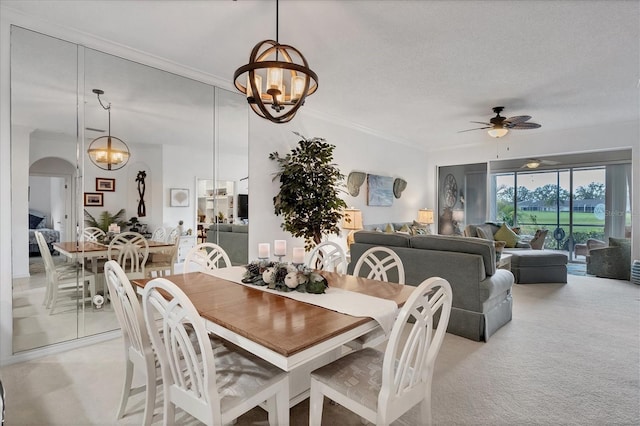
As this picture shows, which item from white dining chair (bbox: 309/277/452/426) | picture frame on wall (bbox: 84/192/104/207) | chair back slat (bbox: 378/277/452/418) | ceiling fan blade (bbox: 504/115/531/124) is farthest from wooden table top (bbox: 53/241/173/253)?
ceiling fan blade (bbox: 504/115/531/124)

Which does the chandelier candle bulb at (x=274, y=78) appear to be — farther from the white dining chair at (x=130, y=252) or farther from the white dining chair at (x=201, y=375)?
the white dining chair at (x=130, y=252)

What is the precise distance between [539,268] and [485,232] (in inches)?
40.3

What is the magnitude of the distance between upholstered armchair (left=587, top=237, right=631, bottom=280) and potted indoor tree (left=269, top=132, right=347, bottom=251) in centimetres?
494

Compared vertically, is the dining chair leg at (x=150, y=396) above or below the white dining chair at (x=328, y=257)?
below

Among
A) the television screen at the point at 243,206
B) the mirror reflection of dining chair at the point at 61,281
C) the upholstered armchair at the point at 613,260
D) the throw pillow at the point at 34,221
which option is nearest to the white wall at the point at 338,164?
the television screen at the point at 243,206

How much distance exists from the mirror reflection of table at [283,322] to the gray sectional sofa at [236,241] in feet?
5.61

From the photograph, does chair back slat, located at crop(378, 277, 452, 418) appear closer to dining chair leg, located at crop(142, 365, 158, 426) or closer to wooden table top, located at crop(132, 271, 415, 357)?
wooden table top, located at crop(132, 271, 415, 357)

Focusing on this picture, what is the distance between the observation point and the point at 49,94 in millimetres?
2660

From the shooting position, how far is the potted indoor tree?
4.08m

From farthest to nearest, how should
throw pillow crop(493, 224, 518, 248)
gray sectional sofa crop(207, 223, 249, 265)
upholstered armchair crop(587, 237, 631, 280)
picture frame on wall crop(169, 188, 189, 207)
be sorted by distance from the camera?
throw pillow crop(493, 224, 518, 248), upholstered armchair crop(587, 237, 631, 280), gray sectional sofa crop(207, 223, 249, 265), picture frame on wall crop(169, 188, 189, 207)

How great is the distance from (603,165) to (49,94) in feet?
27.9

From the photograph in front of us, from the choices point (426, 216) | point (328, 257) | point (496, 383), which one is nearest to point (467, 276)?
point (496, 383)

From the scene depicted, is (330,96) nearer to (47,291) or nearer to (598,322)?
(47,291)

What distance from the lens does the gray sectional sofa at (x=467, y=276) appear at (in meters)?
2.94
